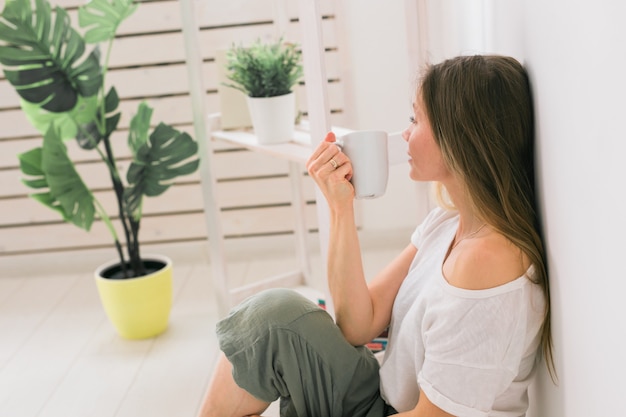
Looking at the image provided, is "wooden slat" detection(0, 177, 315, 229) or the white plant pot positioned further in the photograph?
"wooden slat" detection(0, 177, 315, 229)

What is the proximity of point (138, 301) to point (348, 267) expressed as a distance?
120 cm

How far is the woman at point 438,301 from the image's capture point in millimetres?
1160

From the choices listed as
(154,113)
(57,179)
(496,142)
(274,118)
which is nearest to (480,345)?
(496,142)

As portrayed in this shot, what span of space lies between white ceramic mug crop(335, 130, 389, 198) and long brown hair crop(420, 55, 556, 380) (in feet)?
0.69

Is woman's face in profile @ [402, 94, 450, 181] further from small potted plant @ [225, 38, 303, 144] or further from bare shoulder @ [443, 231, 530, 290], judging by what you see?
small potted plant @ [225, 38, 303, 144]

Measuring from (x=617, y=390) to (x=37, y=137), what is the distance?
2833 mm

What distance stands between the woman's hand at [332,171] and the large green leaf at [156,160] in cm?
108

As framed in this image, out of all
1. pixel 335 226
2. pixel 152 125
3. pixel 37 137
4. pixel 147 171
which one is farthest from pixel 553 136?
pixel 37 137

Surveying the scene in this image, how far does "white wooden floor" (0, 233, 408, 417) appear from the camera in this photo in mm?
2281

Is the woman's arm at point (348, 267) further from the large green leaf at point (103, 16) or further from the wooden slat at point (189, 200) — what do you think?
the wooden slat at point (189, 200)

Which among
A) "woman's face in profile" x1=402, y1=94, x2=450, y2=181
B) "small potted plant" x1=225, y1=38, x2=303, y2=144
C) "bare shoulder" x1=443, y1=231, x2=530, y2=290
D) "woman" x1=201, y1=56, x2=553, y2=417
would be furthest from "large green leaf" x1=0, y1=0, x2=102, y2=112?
"bare shoulder" x1=443, y1=231, x2=530, y2=290

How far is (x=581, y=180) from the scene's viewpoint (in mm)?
859

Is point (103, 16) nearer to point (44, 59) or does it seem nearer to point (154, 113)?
point (44, 59)

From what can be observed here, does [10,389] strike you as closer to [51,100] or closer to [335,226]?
[51,100]
